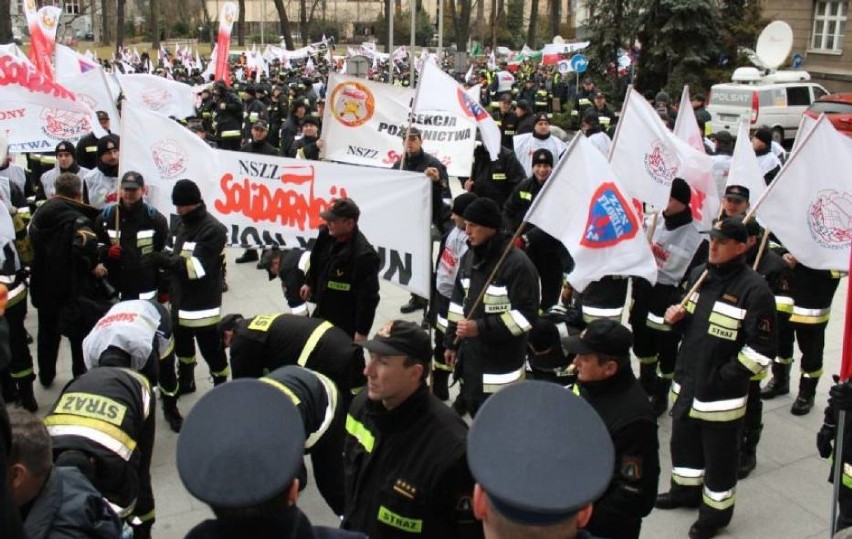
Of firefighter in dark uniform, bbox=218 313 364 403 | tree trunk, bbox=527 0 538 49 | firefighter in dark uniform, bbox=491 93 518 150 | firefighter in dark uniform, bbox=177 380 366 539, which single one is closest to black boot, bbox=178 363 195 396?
firefighter in dark uniform, bbox=218 313 364 403

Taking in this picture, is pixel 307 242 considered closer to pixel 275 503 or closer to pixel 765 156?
pixel 275 503

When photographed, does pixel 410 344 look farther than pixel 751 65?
No

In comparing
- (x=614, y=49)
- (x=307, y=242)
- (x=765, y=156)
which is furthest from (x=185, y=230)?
(x=614, y=49)

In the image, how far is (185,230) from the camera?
6703 mm

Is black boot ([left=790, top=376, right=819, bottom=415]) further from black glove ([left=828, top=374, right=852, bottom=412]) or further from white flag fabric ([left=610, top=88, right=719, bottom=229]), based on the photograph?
black glove ([left=828, top=374, right=852, bottom=412])

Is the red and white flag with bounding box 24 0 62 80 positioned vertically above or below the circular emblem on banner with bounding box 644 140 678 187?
above

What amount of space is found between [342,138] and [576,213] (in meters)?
4.83

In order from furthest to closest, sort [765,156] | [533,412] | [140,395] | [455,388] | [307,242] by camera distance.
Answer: [765,156]
[455,388]
[307,242]
[140,395]
[533,412]

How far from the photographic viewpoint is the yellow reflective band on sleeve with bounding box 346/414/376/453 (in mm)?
3496

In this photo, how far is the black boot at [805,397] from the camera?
697cm

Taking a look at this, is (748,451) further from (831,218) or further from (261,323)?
(261,323)

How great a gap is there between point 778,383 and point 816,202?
88.0 inches

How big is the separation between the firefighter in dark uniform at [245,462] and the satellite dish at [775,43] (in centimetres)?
2622

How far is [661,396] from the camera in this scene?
6973 mm
